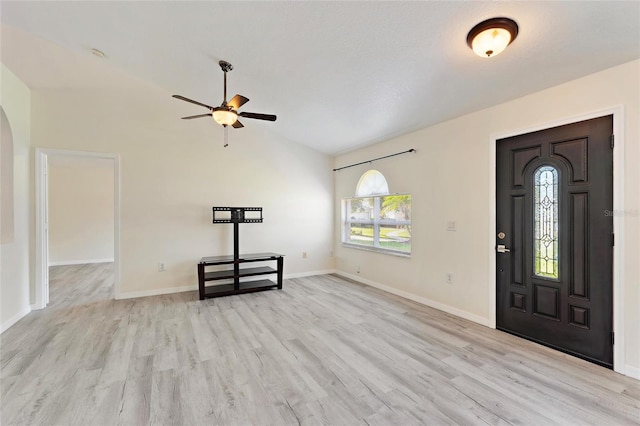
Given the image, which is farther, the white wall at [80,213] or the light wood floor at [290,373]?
the white wall at [80,213]

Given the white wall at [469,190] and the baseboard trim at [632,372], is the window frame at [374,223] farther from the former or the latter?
the baseboard trim at [632,372]

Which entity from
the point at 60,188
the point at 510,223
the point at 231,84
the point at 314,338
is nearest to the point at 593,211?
the point at 510,223

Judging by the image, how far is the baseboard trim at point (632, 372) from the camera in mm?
2219

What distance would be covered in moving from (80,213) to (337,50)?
27.0ft

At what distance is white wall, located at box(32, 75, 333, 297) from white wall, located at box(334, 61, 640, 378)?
1.67 meters

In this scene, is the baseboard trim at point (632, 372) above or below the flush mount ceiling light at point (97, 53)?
below

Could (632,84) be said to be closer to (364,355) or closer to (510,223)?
(510,223)

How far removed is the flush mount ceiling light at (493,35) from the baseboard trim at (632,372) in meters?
2.73

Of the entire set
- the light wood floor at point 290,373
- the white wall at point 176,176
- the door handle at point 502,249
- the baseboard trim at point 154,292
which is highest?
the white wall at point 176,176

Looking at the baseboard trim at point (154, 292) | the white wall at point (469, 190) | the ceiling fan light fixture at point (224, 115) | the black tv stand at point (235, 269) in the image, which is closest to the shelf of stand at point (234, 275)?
the black tv stand at point (235, 269)

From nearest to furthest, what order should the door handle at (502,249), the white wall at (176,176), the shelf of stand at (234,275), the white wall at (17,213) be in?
the door handle at (502,249), the white wall at (17,213), the white wall at (176,176), the shelf of stand at (234,275)

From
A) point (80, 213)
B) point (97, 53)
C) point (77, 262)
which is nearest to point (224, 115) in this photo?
point (97, 53)

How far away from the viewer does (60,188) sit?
723 cm

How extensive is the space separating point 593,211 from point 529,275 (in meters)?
0.86
